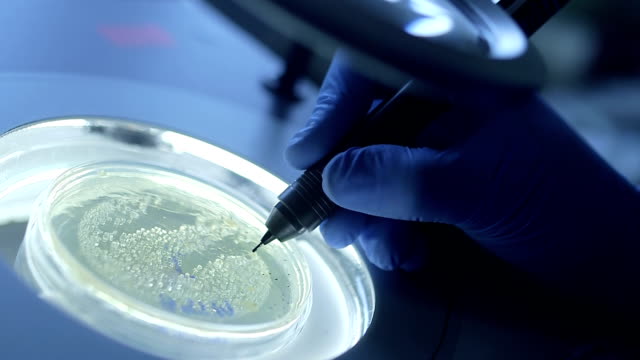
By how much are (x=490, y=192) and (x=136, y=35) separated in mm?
594

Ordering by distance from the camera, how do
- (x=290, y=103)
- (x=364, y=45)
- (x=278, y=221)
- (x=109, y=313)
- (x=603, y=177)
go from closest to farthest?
1. (x=364, y=45)
2. (x=109, y=313)
3. (x=278, y=221)
4. (x=603, y=177)
5. (x=290, y=103)

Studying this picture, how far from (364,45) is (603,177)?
46cm

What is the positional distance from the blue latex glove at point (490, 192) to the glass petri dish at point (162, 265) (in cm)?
10

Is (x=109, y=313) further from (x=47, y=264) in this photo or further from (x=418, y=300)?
(x=418, y=300)

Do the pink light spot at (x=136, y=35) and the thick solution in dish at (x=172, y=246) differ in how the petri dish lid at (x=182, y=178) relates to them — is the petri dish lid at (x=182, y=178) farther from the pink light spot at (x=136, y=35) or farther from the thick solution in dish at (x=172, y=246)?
the pink light spot at (x=136, y=35)

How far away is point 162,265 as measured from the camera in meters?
0.55

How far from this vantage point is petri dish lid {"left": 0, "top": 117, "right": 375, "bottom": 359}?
0.49 m

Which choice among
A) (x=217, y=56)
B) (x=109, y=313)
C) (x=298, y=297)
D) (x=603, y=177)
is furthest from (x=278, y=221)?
(x=217, y=56)

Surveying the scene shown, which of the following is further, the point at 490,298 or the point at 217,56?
the point at 217,56

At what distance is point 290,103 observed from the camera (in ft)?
3.12

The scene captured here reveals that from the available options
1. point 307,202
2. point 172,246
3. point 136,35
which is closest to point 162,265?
point 172,246

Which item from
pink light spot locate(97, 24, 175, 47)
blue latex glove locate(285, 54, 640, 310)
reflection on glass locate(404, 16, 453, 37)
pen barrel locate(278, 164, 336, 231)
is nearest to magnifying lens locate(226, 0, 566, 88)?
reflection on glass locate(404, 16, 453, 37)

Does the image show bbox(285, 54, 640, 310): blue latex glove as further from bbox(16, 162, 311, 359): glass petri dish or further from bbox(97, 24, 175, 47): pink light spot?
bbox(97, 24, 175, 47): pink light spot

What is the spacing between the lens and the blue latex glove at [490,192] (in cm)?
61
